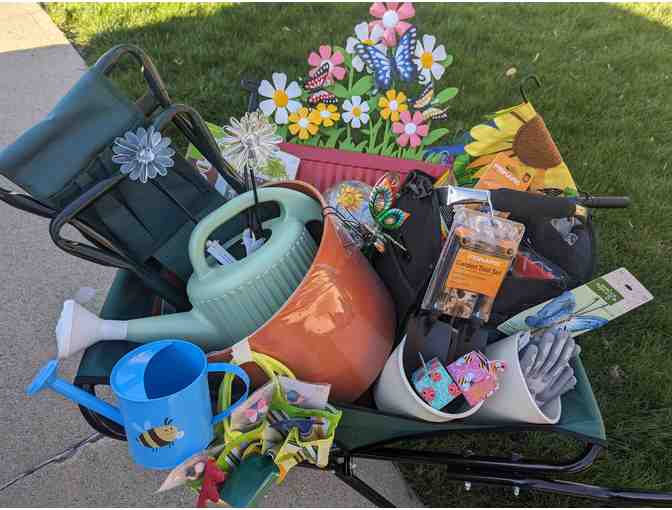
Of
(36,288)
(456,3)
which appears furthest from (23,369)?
(456,3)

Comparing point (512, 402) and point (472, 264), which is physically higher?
point (472, 264)

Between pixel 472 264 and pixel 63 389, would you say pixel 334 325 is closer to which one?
pixel 472 264

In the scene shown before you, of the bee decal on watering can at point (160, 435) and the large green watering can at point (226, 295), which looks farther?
the large green watering can at point (226, 295)

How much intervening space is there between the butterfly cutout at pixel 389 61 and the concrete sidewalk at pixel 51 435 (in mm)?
978

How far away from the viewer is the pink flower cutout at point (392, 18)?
1.21m

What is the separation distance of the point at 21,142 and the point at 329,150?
0.69 metres

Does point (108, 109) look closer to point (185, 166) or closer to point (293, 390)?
point (185, 166)

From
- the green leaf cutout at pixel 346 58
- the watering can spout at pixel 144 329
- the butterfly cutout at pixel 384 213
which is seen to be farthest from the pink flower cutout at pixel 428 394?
the green leaf cutout at pixel 346 58

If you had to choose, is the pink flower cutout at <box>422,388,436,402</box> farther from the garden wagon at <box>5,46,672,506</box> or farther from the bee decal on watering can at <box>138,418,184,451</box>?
the bee decal on watering can at <box>138,418,184,451</box>

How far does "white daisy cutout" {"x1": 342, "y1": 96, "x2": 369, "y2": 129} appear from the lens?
1308mm

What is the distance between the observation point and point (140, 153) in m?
0.91

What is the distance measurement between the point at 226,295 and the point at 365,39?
72cm

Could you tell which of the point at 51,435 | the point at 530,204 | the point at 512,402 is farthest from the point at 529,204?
the point at 51,435

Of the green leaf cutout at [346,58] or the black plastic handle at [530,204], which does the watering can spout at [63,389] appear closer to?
the black plastic handle at [530,204]
